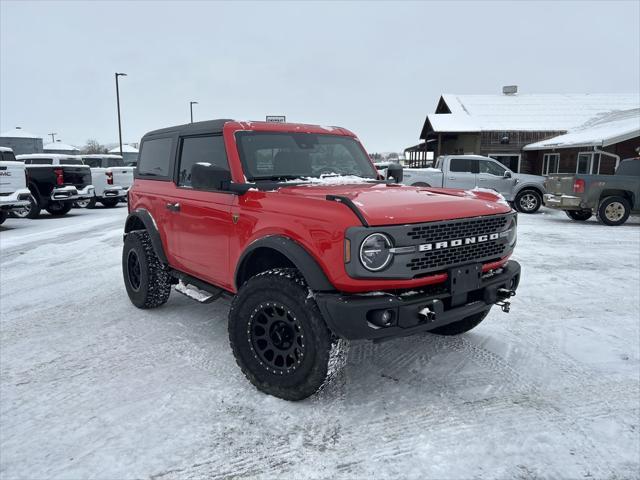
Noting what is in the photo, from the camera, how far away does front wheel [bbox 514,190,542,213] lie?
15531 mm

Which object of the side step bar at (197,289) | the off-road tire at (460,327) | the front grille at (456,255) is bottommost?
the off-road tire at (460,327)

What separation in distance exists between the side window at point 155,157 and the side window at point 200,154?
31cm

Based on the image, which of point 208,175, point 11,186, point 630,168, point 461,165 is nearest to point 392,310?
point 208,175

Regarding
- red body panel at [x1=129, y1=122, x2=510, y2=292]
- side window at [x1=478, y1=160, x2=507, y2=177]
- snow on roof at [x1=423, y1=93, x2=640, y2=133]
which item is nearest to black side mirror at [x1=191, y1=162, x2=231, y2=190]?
red body panel at [x1=129, y1=122, x2=510, y2=292]

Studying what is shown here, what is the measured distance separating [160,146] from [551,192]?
1169 centimetres

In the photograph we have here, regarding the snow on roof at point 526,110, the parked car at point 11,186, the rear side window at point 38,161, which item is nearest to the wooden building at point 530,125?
the snow on roof at point 526,110

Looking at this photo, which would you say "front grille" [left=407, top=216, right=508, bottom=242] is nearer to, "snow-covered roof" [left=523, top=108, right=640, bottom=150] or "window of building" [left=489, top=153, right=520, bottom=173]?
"snow-covered roof" [left=523, top=108, right=640, bottom=150]

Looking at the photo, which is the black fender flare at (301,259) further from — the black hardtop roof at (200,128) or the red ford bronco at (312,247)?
the black hardtop roof at (200,128)

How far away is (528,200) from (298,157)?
13.8 meters

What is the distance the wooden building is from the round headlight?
20.2 meters

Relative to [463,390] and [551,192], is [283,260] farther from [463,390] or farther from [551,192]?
[551,192]

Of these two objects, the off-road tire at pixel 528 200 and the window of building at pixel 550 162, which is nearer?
the off-road tire at pixel 528 200

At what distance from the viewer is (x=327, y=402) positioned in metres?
3.09

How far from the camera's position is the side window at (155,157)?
471 cm
